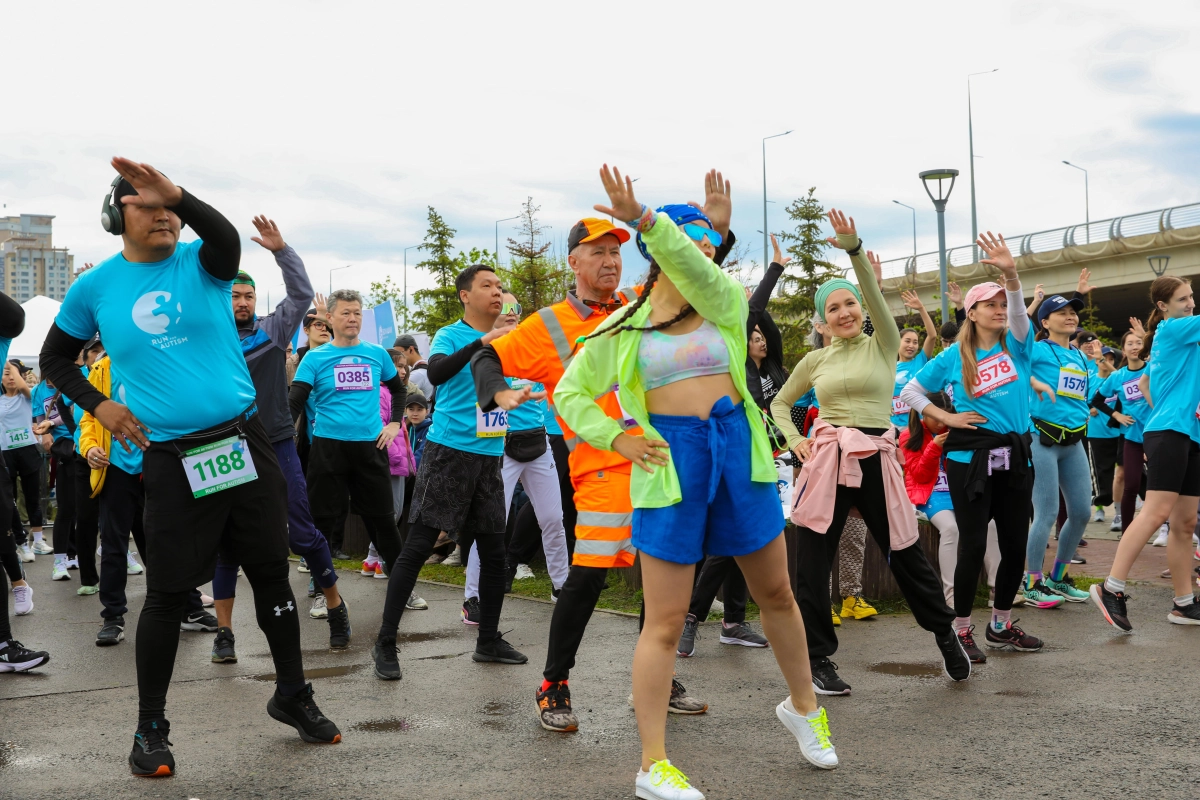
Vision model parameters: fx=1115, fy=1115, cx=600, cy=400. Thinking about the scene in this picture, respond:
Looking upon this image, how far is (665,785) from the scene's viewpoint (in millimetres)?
3627

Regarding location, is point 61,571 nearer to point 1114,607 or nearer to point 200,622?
point 200,622

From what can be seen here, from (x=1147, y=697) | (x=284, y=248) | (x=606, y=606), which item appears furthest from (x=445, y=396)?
(x=1147, y=697)

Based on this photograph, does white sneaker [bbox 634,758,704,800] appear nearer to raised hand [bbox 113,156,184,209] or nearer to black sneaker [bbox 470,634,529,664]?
black sneaker [bbox 470,634,529,664]

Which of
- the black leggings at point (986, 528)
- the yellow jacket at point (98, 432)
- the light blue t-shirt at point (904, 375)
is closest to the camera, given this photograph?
the black leggings at point (986, 528)

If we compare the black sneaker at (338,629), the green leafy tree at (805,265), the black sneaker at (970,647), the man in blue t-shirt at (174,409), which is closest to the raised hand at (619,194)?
the man in blue t-shirt at (174,409)

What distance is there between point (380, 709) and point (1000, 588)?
3.41 m

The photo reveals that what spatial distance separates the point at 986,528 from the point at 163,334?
14.0 feet

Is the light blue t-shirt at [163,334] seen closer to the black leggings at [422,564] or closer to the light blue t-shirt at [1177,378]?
the black leggings at [422,564]

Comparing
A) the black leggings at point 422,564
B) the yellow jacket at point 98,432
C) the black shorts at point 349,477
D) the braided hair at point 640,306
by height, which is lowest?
the black leggings at point 422,564

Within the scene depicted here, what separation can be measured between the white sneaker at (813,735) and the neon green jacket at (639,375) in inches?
35.1

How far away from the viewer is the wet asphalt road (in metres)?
3.89

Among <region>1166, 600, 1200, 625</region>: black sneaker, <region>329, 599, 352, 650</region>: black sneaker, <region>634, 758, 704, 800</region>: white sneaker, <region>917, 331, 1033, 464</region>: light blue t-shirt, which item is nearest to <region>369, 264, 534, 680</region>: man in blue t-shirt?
<region>329, 599, 352, 650</region>: black sneaker

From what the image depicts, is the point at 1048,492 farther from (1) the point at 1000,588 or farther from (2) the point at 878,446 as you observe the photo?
(2) the point at 878,446

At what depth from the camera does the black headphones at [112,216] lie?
14.2 feet
